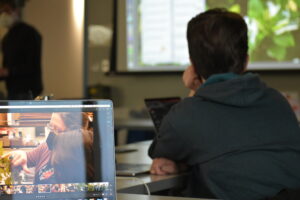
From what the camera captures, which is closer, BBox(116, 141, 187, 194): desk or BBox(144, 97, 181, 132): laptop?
BBox(116, 141, 187, 194): desk

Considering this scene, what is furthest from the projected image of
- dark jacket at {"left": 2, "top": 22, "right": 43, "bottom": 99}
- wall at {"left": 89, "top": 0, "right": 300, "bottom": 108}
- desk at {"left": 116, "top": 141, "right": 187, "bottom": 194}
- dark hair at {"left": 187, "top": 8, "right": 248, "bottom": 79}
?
dark hair at {"left": 187, "top": 8, "right": 248, "bottom": 79}

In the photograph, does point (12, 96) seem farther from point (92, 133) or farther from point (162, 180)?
point (92, 133)

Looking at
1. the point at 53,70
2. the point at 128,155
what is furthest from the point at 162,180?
the point at 53,70

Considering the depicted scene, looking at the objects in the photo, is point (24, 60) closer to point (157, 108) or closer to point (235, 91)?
point (157, 108)

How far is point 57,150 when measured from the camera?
1.42 meters

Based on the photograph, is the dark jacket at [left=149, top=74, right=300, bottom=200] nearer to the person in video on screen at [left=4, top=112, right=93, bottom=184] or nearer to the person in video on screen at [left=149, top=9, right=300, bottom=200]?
the person in video on screen at [left=149, top=9, right=300, bottom=200]

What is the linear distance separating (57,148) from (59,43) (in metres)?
6.07

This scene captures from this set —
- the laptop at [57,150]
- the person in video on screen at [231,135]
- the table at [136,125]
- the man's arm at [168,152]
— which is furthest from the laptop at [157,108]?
the table at [136,125]

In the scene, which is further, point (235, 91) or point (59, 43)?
point (59, 43)

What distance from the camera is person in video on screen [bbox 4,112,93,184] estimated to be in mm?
1405

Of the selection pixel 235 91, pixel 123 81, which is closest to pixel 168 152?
pixel 235 91

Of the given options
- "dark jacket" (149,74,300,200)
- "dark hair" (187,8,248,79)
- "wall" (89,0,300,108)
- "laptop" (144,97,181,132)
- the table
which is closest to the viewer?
"dark jacket" (149,74,300,200)

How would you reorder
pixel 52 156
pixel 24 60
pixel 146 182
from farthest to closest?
pixel 24 60 < pixel 146 182 < pixel 52 156

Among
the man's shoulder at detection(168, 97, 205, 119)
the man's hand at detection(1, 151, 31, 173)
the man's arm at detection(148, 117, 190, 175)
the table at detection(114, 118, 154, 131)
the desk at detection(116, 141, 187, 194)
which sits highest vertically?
the man's shoulder at detection(168, 97, 205, 119)
